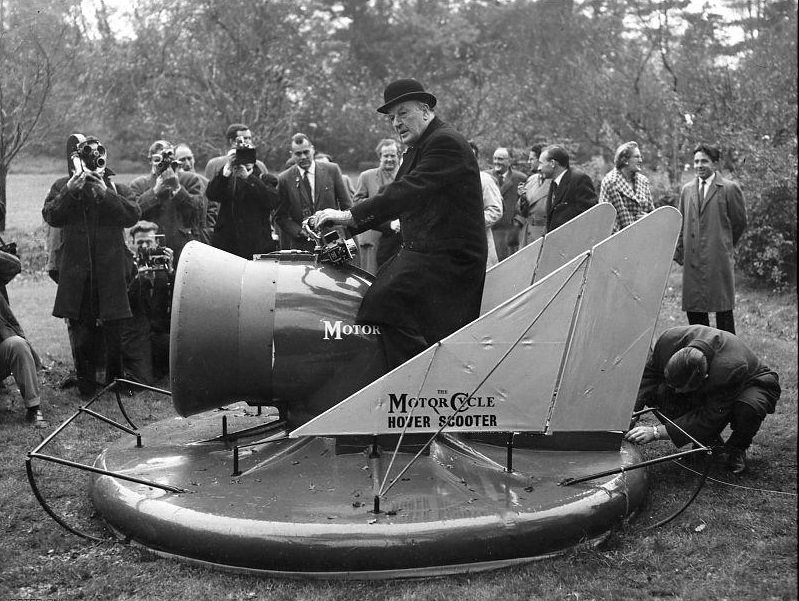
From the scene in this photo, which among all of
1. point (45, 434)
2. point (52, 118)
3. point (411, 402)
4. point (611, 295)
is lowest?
point (45, 434)

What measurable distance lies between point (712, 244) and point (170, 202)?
18.2 feet

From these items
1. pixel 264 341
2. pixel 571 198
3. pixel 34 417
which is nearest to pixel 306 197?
pixel 571 198

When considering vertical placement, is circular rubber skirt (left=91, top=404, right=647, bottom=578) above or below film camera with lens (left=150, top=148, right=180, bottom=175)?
below

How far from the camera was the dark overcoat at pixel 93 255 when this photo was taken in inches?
337

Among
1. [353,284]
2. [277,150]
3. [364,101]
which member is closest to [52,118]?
[277,150]

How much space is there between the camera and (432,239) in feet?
20.0

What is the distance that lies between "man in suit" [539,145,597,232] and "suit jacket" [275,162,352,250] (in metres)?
2.23

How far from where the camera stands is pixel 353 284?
6207 mm

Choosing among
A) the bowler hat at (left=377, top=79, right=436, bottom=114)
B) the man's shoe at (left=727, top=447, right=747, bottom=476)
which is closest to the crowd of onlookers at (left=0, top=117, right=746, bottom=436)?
the bowler hat at (left=377, top=79, right=436, bottom=114)

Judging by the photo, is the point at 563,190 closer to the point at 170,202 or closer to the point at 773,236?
the point at 170,202

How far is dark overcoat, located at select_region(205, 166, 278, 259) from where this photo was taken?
30.6ft

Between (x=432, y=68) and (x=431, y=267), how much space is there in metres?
27.7

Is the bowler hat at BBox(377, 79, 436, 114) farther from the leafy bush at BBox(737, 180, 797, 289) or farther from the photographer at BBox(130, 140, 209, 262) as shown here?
the leafy bush at BBox(737, 180, 797, 289)

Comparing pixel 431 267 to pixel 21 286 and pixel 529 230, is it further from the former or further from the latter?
pixel 21 286
